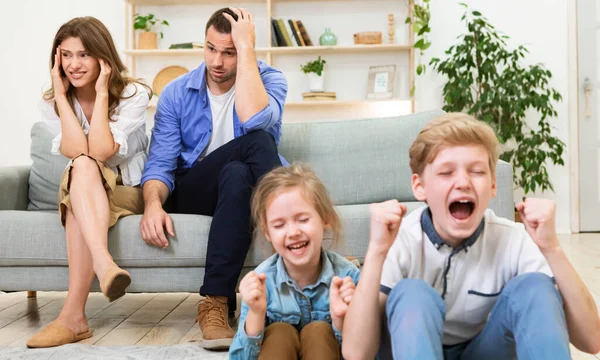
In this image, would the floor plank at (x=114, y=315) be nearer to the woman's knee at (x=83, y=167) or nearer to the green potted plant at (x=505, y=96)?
the woman's knee at (x=83, y=167)

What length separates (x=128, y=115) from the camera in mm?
2484

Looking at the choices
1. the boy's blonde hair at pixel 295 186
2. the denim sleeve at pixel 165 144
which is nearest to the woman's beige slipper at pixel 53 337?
the denim sleeve at pixel 165 144

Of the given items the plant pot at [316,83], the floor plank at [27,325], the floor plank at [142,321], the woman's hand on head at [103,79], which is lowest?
the floor plank at [142,321]

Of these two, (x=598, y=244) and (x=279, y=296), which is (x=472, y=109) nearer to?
(x=598, y=244)

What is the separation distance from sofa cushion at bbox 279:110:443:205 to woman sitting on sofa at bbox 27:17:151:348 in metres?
0.64

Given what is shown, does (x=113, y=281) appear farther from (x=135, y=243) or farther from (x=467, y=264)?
(x=467, y=264)

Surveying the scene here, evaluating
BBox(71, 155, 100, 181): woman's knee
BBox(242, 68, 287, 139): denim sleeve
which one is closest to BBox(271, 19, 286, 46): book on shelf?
BBox(242, 68, 287, 139): denim sleeve

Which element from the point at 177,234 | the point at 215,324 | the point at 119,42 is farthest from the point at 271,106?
the point at 119,42

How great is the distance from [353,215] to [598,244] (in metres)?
2.77

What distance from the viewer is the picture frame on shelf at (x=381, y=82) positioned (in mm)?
5129

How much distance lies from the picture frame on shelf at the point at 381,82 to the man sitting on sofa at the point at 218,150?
2.57 m

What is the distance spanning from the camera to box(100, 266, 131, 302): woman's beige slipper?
2075mm

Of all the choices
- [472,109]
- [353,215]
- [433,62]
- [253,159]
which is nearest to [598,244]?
[472,109]

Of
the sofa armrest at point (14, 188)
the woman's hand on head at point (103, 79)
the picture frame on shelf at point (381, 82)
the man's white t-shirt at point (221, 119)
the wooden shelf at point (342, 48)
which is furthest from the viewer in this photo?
the picture frame on shelf at point (381, 82)
